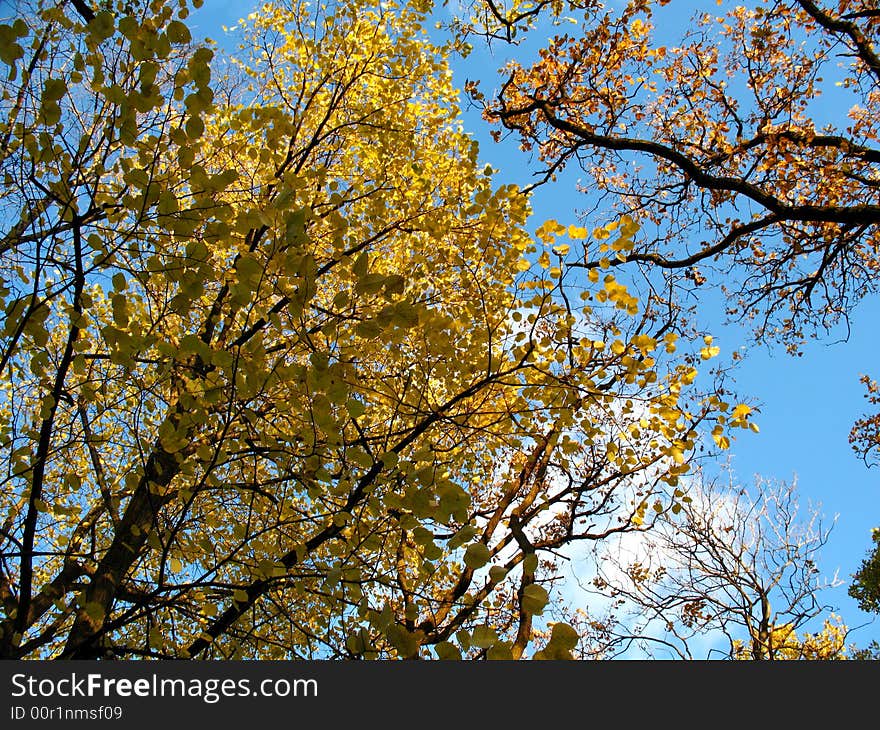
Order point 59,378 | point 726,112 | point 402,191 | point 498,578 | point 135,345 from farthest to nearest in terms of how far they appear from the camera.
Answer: point 726,112, point 402,191, point 59,378, point 135,345, point 498,578

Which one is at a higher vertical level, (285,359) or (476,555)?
(285,359)

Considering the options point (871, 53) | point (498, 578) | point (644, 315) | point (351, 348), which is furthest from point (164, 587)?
point (871, 53)

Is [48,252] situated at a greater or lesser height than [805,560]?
greater

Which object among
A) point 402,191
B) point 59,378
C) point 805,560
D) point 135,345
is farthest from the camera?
point 805,560

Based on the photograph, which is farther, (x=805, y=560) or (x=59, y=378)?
(x=805, y=560)

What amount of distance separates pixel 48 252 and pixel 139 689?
7.19 feet

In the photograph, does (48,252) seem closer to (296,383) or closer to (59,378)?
(59,378)

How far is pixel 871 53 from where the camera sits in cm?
716

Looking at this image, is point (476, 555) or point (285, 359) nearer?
point (476, 555)

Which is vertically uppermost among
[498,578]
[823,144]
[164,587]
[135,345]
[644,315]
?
[823,144]

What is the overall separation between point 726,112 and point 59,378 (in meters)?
7.96

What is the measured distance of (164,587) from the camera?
10.3ft

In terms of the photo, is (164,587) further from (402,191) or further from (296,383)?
(402,191)

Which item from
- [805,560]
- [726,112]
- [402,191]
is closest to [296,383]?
[402,191]
